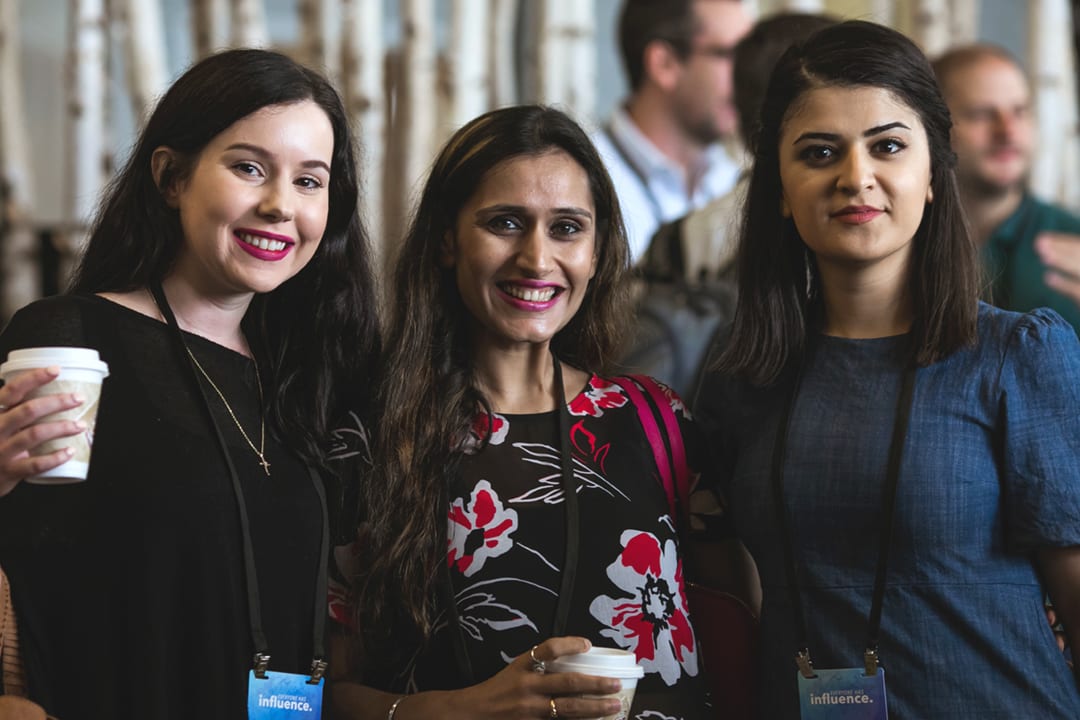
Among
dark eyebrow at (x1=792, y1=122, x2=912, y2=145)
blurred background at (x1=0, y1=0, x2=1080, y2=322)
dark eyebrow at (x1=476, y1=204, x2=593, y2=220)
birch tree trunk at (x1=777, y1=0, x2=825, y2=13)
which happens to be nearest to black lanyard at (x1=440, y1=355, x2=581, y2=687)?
dark eyebrow at (x1=476, y1=204, x2=593, y2=220)

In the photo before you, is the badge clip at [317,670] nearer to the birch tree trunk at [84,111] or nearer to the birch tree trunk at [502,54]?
the birch tree trunk at [84,111]

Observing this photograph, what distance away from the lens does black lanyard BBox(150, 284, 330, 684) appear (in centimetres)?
231

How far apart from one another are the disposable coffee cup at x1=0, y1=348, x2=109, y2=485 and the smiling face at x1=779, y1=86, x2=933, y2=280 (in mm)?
1265

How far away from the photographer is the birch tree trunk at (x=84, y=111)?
584cm

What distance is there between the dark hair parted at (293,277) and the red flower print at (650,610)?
0.59 metres

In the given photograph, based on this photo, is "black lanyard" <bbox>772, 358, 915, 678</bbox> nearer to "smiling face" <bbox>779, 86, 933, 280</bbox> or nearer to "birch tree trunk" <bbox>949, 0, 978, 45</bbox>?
"smiling face" <bbox>779, 86, 933, 280</bbox>

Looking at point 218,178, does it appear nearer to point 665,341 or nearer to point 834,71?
point 834,71

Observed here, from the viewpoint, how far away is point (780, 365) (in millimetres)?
2639

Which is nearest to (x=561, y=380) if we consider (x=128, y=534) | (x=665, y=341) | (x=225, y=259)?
(x=225, y=259)

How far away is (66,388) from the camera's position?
198 centimetres

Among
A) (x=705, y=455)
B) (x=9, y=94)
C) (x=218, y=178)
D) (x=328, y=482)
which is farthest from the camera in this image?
(x=9, y=94)

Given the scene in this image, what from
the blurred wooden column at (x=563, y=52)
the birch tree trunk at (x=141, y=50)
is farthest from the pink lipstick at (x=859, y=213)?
the birch tree trunk at (x=141, y=50)

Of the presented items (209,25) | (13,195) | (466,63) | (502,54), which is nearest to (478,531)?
(466,63)

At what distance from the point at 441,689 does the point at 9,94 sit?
15.7 feet
